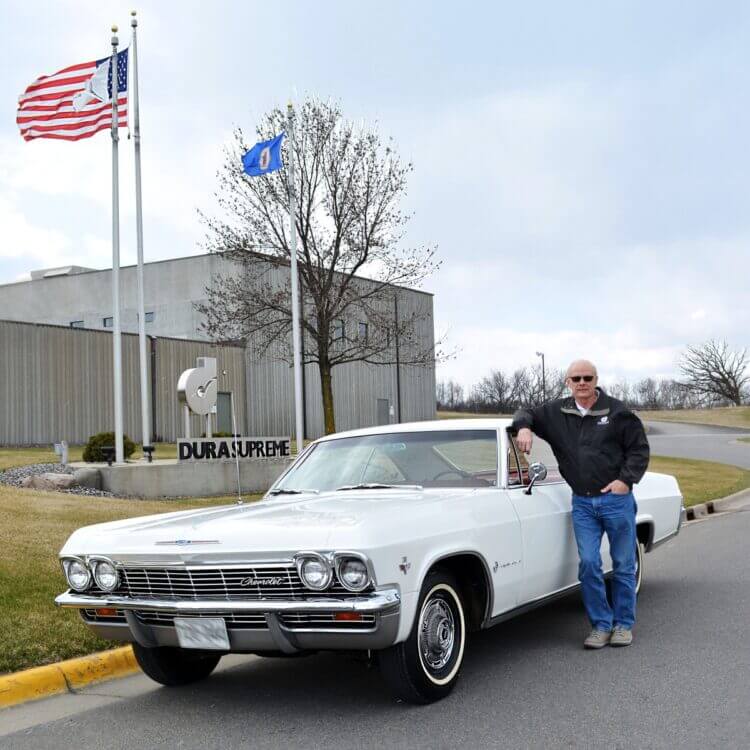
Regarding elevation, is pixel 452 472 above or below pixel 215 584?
above

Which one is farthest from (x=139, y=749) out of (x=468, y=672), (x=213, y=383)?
(x=213, y=383)

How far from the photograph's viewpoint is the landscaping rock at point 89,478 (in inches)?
735

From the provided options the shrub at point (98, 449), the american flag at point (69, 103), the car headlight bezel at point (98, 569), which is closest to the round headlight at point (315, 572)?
the car headlight bezel at point (98, 569)

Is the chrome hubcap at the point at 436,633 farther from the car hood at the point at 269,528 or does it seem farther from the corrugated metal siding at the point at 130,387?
the corrugated metal siding at the point at 130,387

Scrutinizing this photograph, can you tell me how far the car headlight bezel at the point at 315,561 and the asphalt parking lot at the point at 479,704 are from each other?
73 cm

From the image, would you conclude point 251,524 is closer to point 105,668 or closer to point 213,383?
point 105,668

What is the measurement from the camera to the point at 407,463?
6.23 m

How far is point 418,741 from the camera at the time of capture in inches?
174

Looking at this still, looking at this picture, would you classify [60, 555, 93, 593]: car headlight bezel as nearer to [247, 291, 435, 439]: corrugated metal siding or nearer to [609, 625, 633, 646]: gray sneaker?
[609, 625, 633, 646]: gray sneaker

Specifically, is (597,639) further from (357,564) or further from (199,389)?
(199,389)

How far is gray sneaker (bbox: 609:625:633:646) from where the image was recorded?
6.18m

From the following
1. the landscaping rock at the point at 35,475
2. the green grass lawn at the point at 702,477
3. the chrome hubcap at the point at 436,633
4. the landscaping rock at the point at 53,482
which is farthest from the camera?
the green grass lawn at the point at 702,477

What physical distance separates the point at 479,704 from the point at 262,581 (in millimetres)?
1360

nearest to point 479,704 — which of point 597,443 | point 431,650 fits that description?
point 431,650
